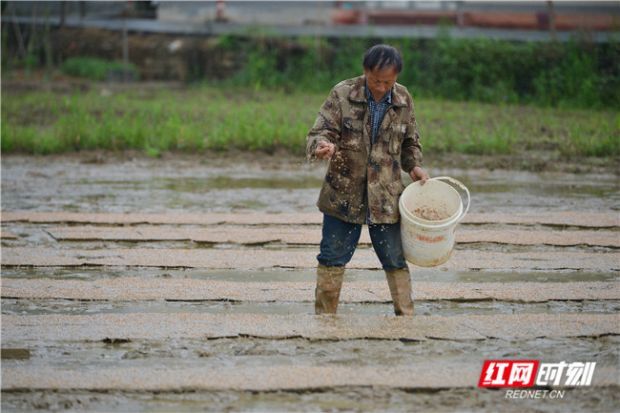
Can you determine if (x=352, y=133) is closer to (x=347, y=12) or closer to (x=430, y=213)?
(x=430, y=213)

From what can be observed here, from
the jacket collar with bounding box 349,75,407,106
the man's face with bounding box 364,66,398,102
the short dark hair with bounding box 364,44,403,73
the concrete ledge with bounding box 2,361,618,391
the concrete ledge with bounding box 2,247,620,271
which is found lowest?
the concrete ledge with bounding box 2,247,620,271

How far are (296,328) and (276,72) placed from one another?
13.9 m

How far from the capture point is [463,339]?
4605mm

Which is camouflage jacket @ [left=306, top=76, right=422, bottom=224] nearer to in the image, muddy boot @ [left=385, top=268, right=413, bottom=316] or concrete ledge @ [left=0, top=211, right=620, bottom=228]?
muddy boot @ [left=385, top=268, right=413, bottom=316]

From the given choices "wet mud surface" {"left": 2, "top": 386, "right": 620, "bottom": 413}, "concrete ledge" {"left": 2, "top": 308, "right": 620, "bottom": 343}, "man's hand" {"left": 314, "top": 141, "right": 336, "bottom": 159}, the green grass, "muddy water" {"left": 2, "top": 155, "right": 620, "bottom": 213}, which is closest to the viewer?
"wet mud surface" {"left": 2, "top": 386, "right": 620, "bottom": 413}

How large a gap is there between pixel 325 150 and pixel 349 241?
59 centimetres

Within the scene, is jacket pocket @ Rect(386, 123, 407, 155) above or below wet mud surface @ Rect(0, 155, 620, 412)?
above

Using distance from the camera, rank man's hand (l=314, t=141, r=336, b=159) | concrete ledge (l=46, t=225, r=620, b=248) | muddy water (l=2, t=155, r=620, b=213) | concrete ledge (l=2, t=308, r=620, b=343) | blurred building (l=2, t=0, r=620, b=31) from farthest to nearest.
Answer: blurred building (l=2, t=0, r=620, b=31) → muddy water (l=2, t=155, r=620, b=213) → concrete ledge (l=46, t=225, r=620, b=248) → concrete ledge (l=2, t=308, r=620, b=343) → man's hand (l=314, t=141, r=336, b=159)

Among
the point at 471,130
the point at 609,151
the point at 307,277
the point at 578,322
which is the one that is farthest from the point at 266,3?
the point at 578,322

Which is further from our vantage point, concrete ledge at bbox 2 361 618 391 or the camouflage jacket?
the camouflage jacket

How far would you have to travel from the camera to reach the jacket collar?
474 cm

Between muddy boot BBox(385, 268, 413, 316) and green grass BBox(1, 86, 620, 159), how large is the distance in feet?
23.0

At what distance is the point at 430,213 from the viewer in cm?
486

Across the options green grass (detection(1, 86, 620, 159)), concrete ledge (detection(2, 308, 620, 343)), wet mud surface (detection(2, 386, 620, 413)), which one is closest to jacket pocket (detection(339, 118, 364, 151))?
concrete ledge (detection(2, 308, 620, 343))
